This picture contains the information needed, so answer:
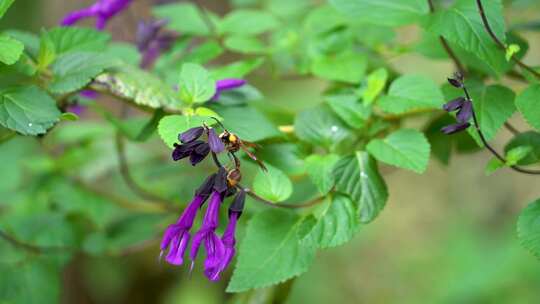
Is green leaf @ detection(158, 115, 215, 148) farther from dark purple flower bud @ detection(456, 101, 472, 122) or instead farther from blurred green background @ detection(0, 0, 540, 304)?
blurred green background @ detection(0, 0, 540, 304)

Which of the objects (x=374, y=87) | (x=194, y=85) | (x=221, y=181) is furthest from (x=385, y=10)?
(x=221, y=181)

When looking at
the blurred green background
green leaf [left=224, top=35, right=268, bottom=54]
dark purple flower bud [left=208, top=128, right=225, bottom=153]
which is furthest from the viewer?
the blurred green background

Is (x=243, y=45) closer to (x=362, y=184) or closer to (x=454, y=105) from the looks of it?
(x=362, y=184)

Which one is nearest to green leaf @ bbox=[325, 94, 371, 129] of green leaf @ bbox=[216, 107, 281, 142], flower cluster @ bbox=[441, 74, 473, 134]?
green leaf @ bbox=[216, 107, 281, 142]

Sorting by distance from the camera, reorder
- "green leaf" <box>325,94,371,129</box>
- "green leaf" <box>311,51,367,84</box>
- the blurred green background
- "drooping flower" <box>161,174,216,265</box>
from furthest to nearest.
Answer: the blurred green background → "green leaf" <box>311,51,367,84</box> → "green leaf" <box>325,94,371,129</box> → "drooping flower" <box>161,174,216,265</box>

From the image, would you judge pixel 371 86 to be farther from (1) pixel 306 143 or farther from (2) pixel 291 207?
(2) pixel 291 207

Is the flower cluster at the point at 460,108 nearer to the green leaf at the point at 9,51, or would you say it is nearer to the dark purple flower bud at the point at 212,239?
the dark purple flower bud at the point at 212,239

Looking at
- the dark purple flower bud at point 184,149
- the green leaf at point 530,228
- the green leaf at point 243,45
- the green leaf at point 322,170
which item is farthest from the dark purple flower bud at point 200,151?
the green leaf at point 243,45
